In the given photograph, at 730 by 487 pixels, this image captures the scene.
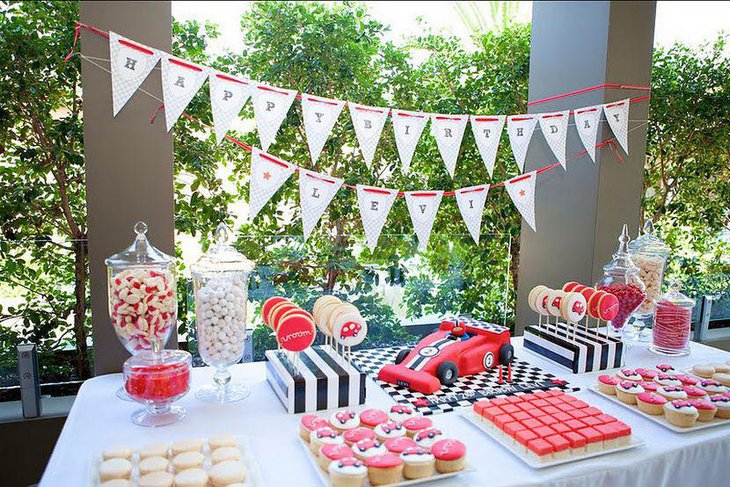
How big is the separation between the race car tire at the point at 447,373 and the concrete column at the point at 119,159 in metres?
1.01

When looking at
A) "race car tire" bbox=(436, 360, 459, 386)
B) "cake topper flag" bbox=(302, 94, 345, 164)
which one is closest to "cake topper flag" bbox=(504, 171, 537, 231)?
"cake topper flag" bbox=(302, 94, 345, 164)

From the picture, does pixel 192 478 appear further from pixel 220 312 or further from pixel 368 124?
pixel 368 124

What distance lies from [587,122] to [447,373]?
4.83ft

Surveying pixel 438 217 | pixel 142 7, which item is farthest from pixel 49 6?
pixel 438 217

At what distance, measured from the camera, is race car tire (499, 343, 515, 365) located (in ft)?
6.24

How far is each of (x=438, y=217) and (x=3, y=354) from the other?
2.48m

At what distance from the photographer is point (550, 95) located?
2.91 metres

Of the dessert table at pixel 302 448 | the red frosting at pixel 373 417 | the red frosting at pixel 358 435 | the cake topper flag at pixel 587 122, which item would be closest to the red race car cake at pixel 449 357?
Answer: the dessert table at pixel 302 448

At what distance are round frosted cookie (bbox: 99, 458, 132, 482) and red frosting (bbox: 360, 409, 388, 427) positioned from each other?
0.55m

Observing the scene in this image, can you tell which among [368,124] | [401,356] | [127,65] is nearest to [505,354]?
[401,356]

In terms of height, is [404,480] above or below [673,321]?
below

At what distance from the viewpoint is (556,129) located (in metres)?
2.55

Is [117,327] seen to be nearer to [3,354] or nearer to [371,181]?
[3,354]

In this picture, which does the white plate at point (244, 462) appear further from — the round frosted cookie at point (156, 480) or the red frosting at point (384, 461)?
the red frosting at point (384, 461)
